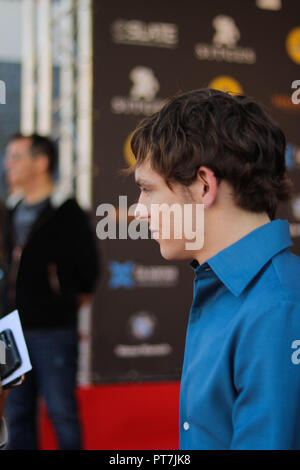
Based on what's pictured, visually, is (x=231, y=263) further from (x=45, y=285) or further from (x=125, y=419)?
(x=125, y=419)

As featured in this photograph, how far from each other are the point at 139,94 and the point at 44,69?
22.2 inches

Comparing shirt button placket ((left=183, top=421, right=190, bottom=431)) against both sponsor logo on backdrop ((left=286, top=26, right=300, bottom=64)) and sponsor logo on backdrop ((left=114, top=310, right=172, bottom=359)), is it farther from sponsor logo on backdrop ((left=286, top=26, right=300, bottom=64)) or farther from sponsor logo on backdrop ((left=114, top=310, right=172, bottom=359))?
sponsor logo on backdrop ((left=286, top=26, right=300, bottom=64))

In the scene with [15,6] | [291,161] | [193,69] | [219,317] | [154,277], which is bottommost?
[154,277]

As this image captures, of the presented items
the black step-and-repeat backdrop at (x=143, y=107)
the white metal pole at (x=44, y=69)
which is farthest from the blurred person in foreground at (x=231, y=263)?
the white metal pole at (x=44, y=69)

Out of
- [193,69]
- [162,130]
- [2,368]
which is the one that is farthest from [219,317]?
[193,69]

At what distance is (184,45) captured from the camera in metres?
3.20

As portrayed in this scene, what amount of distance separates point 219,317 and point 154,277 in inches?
94.3

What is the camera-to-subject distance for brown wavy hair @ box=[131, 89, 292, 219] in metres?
0.75

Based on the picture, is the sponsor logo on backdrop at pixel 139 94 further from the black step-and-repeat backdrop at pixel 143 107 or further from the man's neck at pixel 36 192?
the man's neck at pixel 36 192

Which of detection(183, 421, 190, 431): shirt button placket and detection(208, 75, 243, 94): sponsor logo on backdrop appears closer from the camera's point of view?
detection(183, 421, 190, 431): shirt button placket

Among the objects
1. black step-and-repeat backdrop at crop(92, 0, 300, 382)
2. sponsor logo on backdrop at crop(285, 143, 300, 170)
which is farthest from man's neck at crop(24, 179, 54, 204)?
sponsor logo on backdrop at crop(285, 143, 300, 170)

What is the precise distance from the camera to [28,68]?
2988 mm

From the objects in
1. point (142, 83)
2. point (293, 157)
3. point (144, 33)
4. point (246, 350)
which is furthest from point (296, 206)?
point (246, 350)

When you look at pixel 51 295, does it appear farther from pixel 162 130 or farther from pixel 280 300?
pixel 280 300
